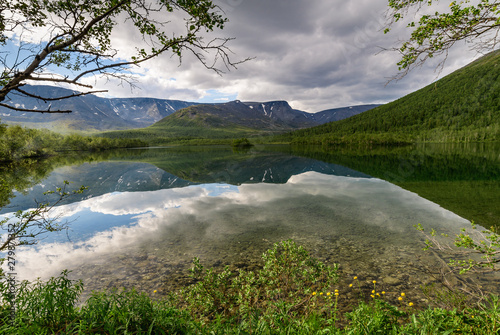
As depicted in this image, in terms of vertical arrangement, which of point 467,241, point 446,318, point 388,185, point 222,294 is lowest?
point 388,185

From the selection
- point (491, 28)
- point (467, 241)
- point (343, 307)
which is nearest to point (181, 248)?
point (343, 307)

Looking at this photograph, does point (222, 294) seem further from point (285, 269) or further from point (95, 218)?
point (95, 218)

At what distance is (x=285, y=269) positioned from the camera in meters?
7.60

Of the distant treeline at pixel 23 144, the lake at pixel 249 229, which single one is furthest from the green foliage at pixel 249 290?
the distant treeline at pixel 23 144

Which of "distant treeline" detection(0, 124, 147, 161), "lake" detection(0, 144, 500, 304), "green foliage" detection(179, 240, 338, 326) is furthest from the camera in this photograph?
"distant treeline" detection(0, 124, 147, 161)

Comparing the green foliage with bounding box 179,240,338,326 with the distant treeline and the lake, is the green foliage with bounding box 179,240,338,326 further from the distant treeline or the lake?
the distant treeline

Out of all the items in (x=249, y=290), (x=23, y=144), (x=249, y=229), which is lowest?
(x=249, y=229)

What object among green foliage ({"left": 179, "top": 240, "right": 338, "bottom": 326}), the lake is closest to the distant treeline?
the lake

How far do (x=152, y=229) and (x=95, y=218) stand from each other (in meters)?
→ 7.34

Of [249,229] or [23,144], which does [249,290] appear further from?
[23,144]

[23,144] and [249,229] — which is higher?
[23,144]

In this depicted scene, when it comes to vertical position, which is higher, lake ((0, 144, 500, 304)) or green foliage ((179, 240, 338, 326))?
green foliage ((179, 240, 338, 326))

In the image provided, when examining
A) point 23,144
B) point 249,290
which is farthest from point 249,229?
point 23,144

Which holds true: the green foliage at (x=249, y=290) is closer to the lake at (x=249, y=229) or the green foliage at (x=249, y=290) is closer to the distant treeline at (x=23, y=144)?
the lake at (x=249, y=229)
